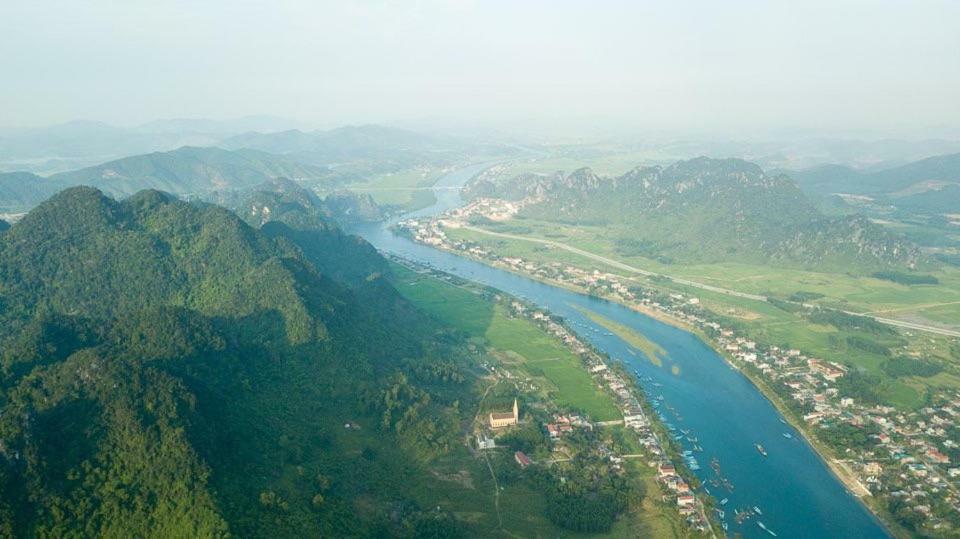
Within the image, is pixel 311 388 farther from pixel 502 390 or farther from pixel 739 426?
pixel 739 426

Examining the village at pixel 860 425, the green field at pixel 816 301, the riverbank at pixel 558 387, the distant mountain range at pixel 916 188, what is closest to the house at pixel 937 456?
the village at pixel 860 425

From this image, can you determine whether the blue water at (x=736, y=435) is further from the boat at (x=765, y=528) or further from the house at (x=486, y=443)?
the house at (x=486, y=443)

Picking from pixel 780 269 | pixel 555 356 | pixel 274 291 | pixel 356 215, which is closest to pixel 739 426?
pixel 555 356

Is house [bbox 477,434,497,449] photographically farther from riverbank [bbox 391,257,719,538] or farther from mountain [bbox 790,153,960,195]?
mountain [bbox 790,153,960,195]

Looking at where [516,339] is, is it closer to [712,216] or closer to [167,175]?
[712,216]

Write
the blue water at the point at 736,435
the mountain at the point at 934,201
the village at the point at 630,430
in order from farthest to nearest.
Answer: the mountain at the point at 934,201 < the blue water at the point at 736,435 < the village at the point at 630,430

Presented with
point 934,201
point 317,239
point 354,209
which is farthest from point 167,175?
point 934,201
